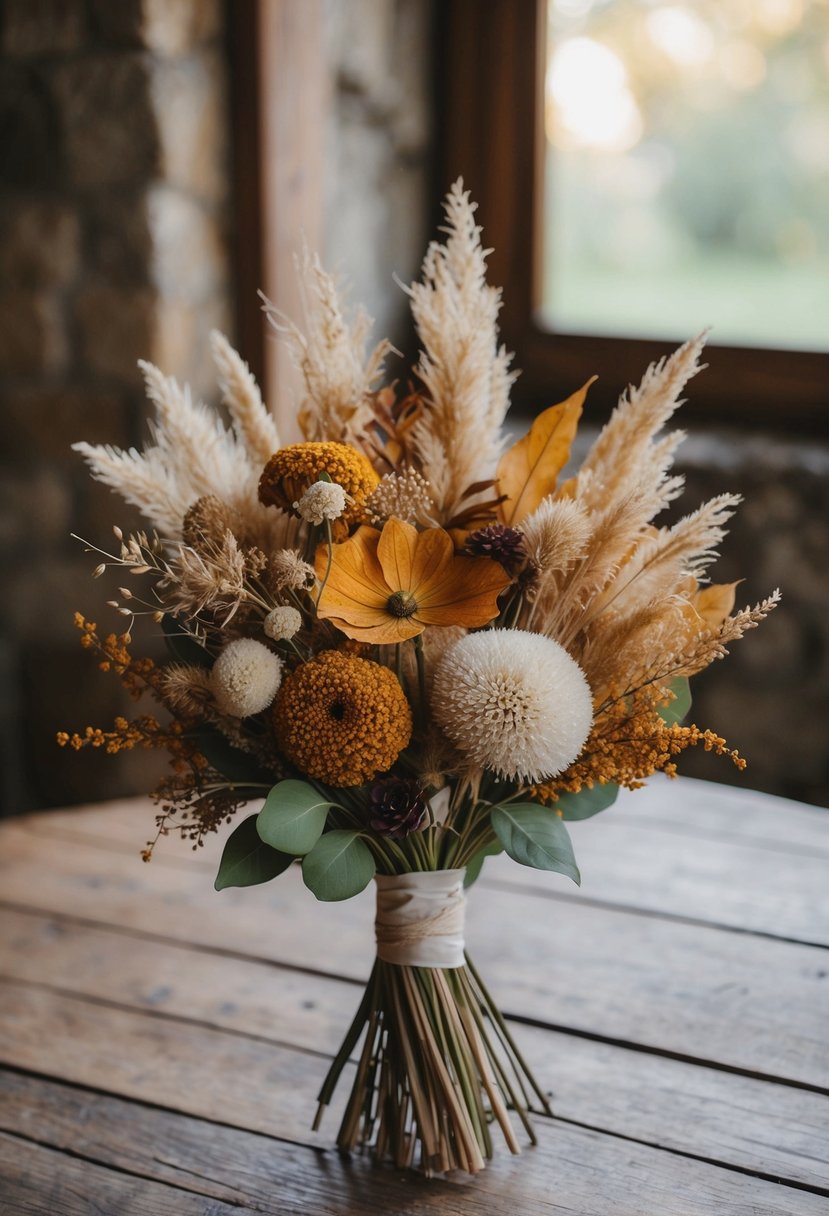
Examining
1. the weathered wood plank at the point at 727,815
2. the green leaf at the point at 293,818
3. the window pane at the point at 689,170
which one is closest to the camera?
the green leaf at the point at 293,818

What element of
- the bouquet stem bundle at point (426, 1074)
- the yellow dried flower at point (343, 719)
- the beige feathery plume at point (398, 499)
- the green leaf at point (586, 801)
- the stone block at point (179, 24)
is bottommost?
the bouquet stem bundle at point (426, 1074)

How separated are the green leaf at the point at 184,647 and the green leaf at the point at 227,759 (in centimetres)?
5

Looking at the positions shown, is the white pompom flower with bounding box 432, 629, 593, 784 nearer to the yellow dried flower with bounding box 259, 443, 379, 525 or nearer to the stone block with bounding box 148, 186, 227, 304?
the yellow dried flower with bounding box 259, 443, 379, 525

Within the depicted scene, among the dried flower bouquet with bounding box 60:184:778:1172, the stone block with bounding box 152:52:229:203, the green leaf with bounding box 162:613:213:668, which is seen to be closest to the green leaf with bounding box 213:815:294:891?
the dried flower bouquet with bounding box 60:184:778:1172

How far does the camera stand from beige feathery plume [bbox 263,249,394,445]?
32.5 inches

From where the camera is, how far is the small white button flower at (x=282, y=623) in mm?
726

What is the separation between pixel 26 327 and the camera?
1.95 metres

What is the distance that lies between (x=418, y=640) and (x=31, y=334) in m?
1.44

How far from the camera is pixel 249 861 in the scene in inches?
30.2

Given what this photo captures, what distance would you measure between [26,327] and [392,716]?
1.48 metres

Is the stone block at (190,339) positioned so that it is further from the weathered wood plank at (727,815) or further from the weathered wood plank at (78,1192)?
the weathered wood plank at (78,1192)

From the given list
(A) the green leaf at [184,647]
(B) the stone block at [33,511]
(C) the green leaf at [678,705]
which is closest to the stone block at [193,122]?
(B) the stone block at [33,511]

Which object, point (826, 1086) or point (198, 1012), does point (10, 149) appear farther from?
point (826, 1086)

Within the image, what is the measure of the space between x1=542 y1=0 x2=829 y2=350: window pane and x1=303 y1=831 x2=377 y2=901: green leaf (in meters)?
1.71
